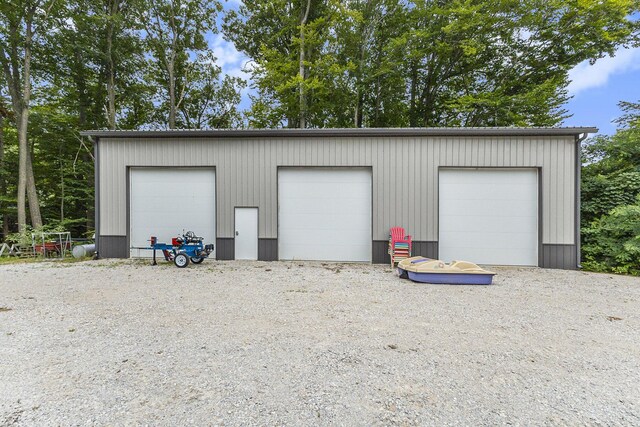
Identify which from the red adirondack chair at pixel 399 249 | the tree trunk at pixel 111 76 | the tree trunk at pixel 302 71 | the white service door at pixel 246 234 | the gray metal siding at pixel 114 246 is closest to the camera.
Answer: the red adirondack chair at pixel 399 249

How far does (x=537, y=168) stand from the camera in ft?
23.1

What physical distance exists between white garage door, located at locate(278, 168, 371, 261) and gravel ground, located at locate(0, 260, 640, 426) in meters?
2.58

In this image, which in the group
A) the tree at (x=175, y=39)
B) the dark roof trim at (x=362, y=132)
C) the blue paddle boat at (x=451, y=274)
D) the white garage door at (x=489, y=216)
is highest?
the tree at (x=175, y=39)

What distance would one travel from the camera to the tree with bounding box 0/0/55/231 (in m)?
10.0

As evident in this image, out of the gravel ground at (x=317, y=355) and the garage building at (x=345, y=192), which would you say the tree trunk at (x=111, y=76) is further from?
the gravel ground at (x=317, y=355)

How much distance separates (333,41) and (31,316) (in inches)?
560

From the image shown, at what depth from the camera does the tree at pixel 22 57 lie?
10047 mm

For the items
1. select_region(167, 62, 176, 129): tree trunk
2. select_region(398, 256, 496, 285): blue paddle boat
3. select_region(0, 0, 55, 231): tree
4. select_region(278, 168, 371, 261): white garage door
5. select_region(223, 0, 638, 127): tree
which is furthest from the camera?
select_region(167, 62, 176, 129): tree trunk

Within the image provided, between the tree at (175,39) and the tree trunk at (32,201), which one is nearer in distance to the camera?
the tree trunk at (32,201)

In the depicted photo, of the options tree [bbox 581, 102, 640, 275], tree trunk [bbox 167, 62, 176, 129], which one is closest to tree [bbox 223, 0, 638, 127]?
tree trunk [bbox 167, 62, 176, 129]

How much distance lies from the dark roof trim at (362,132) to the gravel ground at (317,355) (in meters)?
4.00

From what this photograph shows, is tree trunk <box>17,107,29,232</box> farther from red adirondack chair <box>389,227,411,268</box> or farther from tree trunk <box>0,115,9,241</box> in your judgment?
red adirondack chair <box>389,227,411,268</box>

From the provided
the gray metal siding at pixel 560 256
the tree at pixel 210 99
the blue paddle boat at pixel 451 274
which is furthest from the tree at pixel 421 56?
the blue paddle boat at pixel 451 274

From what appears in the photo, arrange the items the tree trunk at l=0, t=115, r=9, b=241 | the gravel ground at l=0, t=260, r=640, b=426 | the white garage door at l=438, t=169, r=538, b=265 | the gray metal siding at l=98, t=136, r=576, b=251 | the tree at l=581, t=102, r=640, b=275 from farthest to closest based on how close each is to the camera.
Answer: the tree trunk at l=0, t=115, r=9, b=241 → the white garage door at l=438, t=169, r=538, b=265 → the gray metal siding at l=98, t=136, r=576, b=251 → the tree at l=581, t=102, r=640, b=275 → the gravel ground at l=0, t=260, r=640, b=426
